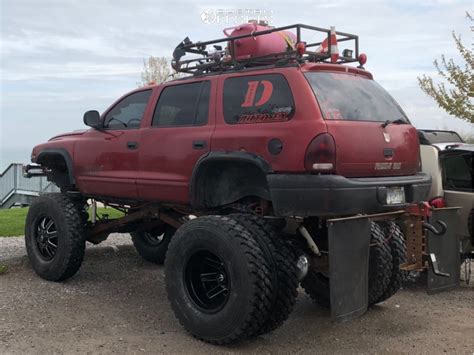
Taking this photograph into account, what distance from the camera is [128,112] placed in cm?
624

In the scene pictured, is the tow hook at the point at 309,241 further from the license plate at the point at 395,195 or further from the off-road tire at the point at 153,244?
the off-road tire at the point at 153,244

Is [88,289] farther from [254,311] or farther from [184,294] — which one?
[254,311]

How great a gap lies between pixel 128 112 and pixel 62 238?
1.66m

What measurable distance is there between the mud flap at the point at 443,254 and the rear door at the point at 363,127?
0.50m

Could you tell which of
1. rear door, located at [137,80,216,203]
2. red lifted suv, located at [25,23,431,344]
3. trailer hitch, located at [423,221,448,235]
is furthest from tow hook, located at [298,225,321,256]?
rear door, located at [137,80,216,203]

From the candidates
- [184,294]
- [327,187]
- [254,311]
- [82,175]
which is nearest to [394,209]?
[327,187]

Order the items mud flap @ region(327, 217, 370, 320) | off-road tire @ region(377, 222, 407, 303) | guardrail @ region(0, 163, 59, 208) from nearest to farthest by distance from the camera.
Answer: mud flap @ region(327, 217, 370, 320), off-road tire @ region(377, 222, 407, 303), guardrail @ region(0, 163, 59, 208)

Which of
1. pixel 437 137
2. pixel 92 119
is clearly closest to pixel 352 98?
pixel 92 119

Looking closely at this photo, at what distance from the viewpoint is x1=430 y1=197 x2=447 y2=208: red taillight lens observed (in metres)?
6.70

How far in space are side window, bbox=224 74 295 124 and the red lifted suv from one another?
0.03 feet

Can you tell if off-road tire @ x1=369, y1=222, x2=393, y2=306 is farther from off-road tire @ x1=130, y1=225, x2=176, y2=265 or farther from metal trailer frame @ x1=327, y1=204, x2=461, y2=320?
off-road tire @ x1=130, y1=225, x2=176, y2=265

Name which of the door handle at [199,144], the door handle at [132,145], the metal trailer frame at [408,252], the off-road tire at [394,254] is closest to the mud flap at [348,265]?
the metal trailer frame at [408,252]

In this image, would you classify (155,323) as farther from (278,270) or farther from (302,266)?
(302,266)

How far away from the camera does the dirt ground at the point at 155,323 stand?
4.65m
